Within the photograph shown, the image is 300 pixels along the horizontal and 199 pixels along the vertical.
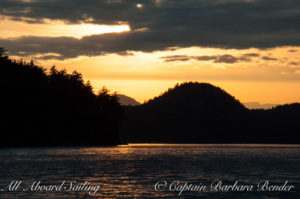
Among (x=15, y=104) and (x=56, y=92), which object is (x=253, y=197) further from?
(x=56, y=92)

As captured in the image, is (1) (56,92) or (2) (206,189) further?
(1) (56,92)

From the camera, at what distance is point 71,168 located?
83.7m

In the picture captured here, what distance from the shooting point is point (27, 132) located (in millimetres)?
175750

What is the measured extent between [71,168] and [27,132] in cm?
9590

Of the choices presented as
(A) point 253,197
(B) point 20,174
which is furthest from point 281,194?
(B) point 20,174

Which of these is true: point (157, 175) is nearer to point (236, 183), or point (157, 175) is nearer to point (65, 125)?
point (236, 183)

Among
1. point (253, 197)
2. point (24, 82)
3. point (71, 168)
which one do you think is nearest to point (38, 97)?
point (24, 82)

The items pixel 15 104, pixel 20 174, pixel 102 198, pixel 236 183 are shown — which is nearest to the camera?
pixel 102 198

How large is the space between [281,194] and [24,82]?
132m

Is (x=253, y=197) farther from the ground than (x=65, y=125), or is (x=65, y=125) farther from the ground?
(x=253, y=197)

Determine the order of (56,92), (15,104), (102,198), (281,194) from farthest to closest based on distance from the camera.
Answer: (56,92)
(15,104)
(281,194)
(102,198)
